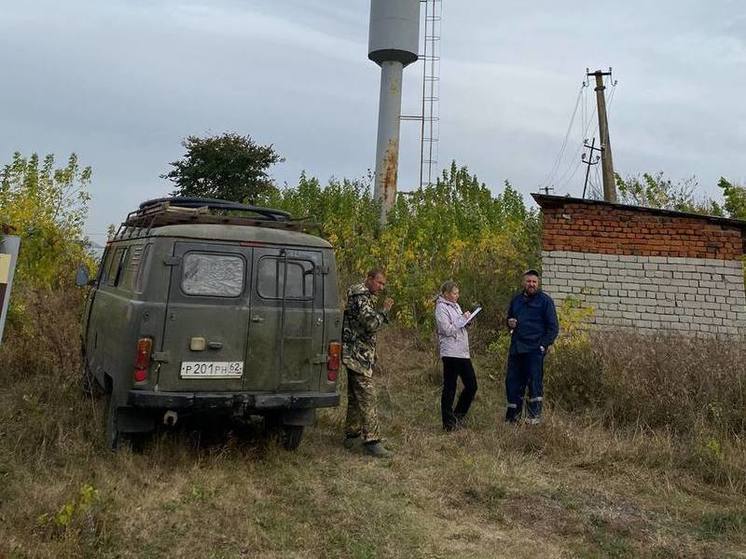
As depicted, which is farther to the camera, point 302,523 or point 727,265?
point 727,265

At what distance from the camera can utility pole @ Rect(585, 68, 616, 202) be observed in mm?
21938

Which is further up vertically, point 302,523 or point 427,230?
→ point 427,230

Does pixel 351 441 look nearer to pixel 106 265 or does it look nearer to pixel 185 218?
pixel 185 218

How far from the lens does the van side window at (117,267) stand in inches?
249

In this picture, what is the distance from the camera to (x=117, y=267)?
654cm

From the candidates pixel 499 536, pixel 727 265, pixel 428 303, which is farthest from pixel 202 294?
pixel 727 265

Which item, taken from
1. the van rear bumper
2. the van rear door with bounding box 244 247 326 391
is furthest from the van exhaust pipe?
the van rear door with bounding box 244 247 326 391

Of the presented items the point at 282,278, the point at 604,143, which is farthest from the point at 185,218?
the point at 604,143

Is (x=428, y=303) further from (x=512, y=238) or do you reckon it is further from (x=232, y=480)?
(x=232, y=480)

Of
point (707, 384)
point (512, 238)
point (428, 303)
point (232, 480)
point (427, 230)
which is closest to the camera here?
point (232, 480)

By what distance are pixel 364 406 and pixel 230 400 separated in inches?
59.7

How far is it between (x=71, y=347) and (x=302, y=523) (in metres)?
5.02

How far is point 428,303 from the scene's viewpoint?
1221 centimetres

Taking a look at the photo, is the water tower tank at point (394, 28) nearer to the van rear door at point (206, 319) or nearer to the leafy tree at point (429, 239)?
the leafy tree at point (429, 239)
